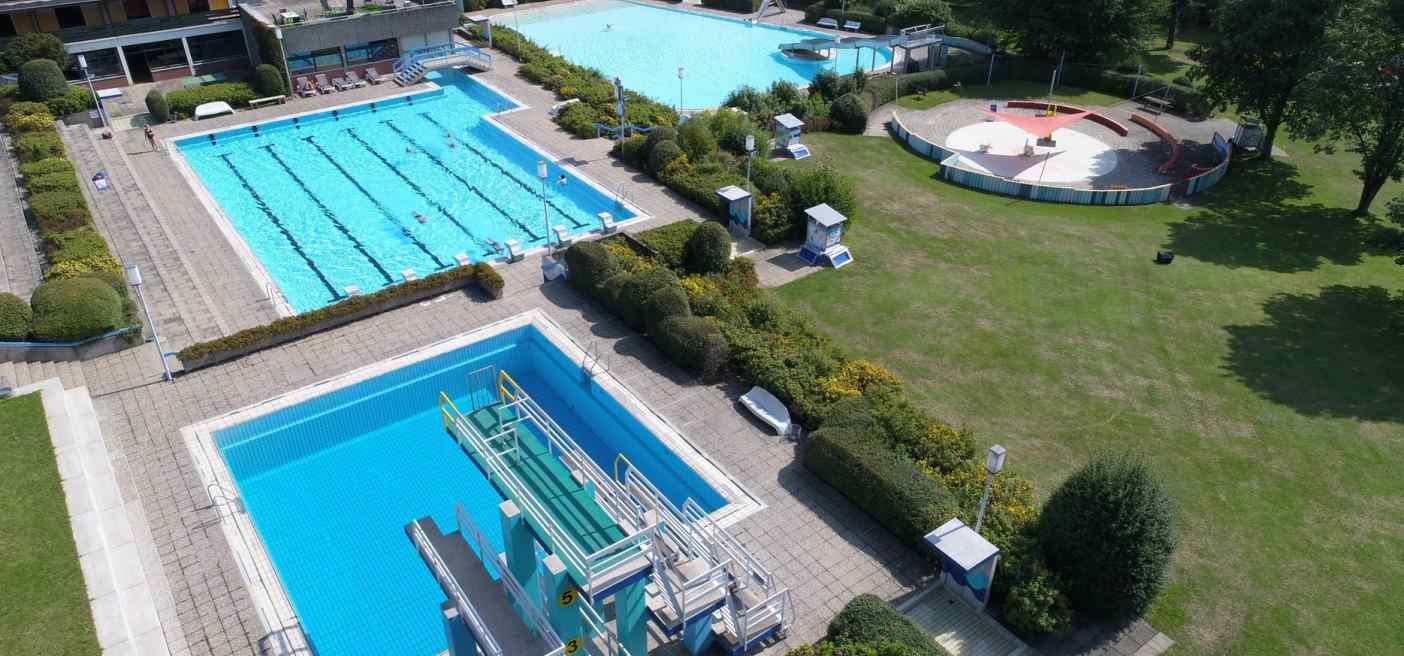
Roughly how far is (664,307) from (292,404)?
333 inches

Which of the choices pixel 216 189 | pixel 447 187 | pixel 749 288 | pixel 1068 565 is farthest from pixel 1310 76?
pixel 216 189

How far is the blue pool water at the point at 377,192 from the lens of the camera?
26.7m

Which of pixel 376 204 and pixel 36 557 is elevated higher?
pixel 376 204

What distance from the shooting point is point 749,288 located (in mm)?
23328

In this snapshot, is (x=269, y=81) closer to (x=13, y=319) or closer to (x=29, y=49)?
(x=29, y=49)

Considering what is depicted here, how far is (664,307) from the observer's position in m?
21.0

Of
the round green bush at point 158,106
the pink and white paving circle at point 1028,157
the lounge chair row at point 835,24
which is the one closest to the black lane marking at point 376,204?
the round green bush at point 158,106

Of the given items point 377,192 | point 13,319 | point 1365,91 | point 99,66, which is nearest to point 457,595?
point 13,319

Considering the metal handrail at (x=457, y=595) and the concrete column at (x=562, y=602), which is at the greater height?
the concrete column at (x=562, y=602)

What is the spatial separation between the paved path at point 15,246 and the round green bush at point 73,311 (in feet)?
10.5

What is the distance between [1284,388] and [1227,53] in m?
Result: 16.8

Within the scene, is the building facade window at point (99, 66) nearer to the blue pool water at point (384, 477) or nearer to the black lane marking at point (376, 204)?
the black lane marking at point (376, 204)

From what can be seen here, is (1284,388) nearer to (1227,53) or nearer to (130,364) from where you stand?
(1227,53)

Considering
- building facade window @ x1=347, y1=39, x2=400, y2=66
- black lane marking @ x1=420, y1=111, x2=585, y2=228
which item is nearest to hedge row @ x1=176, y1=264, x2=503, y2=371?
black lane marking @ x1=420, y1=111, x2=585, y2=228
